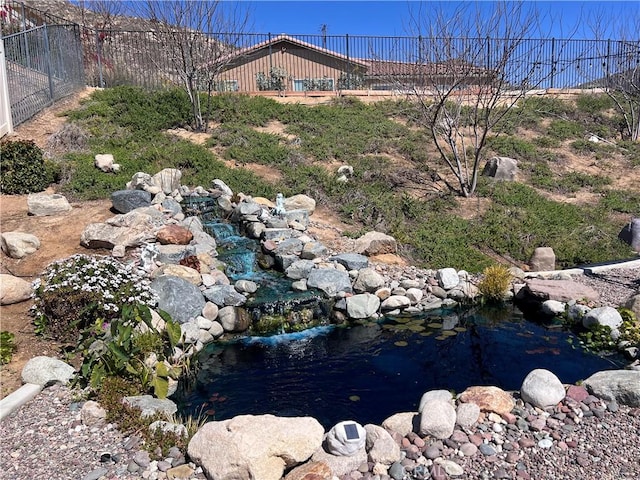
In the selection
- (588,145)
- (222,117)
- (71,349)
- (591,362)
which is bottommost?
(591,362)

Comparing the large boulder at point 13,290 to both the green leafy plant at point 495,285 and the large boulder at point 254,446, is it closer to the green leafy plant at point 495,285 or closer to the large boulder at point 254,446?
the large boulder at point 254,446

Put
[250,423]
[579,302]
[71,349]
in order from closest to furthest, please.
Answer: [250,423], [71,349], [579,302]

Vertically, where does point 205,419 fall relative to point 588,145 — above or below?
below

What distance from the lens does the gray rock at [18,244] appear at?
26.0 feet

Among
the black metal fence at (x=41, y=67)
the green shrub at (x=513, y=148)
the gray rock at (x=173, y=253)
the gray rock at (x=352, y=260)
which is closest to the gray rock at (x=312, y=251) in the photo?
the gray rock at (x=352, y=260)

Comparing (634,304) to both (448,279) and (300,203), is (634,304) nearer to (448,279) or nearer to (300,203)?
(448,279)

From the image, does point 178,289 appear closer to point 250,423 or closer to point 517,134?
point 250,423

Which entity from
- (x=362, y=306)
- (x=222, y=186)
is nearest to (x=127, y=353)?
(x=362, y=306)

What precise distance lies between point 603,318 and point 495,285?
5.68 ft

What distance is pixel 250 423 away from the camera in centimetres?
407

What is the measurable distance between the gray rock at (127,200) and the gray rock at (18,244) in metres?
1.84

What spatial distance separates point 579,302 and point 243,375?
202 inches

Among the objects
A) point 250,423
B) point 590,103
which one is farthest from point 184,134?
point 590,103

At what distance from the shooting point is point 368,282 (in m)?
8.34
